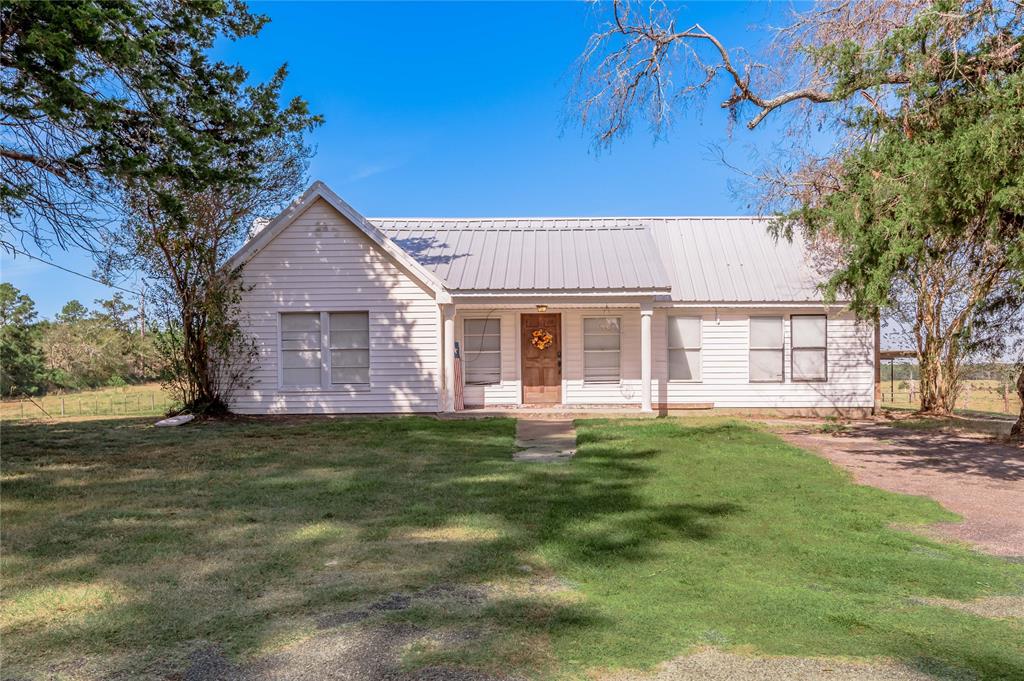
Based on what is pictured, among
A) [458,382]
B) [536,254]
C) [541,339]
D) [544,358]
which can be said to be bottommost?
[458,382]

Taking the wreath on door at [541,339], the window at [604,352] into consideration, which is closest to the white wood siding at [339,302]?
the wreath on door at [541,339]

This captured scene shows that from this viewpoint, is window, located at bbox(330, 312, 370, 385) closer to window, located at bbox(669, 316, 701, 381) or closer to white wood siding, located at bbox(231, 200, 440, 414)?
white wood siding, located at bbox(231, 200, 440, 414)

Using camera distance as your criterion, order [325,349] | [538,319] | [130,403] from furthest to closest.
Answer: [130,403] → [538,319] → [325,349]

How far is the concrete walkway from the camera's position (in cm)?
1105

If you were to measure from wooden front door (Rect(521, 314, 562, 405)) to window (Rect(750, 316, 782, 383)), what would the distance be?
474cm

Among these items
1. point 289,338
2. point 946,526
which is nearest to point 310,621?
point 946,526

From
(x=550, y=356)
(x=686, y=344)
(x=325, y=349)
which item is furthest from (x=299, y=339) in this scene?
(x=686, y=344)

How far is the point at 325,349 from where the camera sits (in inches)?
680

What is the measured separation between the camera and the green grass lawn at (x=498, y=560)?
13.6 ft

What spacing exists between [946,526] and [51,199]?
11.8m

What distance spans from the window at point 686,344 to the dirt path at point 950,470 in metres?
3.98

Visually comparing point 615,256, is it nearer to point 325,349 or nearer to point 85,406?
point 325,349

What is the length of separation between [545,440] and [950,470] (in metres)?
6.12

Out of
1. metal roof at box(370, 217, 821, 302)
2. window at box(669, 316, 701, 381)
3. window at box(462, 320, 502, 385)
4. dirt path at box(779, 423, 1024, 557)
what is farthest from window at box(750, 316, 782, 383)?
window at box(462, 320, 502, 385)
